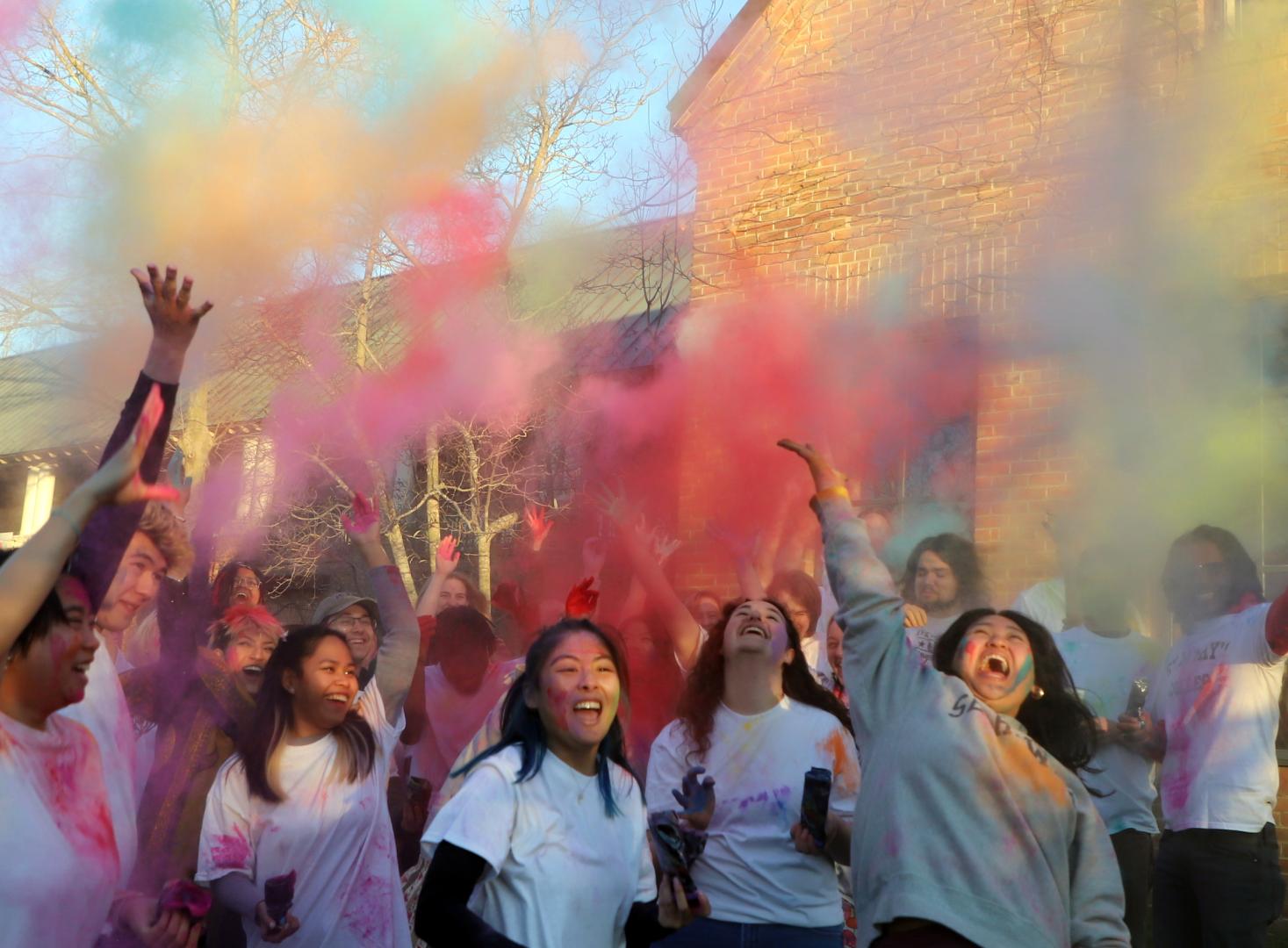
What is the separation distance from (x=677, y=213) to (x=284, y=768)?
3.40 metres

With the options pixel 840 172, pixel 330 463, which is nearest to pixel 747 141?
pixel 840 172

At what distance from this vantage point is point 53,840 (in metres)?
2.46

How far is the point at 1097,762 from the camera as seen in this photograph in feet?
13.7

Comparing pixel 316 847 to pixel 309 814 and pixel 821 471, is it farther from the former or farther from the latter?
pixel 821 471

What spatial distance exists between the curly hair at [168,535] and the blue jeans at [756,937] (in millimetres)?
1726

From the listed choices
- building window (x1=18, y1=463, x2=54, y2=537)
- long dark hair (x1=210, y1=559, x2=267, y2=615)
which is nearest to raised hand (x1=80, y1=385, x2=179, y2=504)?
long dark hair (x1=210, y1=559, x2=267, y2=615)

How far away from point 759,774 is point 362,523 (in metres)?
1.57

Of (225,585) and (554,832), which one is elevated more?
(225,585)

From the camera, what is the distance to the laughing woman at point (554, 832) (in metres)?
2.45

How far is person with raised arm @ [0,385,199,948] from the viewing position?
7.80ft

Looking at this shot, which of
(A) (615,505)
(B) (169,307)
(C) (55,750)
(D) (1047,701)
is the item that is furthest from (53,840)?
(A) (615,505)

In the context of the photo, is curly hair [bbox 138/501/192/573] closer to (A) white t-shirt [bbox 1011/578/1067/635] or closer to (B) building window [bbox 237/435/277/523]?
(B) building window [bbox 237/435/277/523]

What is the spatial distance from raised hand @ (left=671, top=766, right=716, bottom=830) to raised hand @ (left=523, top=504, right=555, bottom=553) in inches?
96.0

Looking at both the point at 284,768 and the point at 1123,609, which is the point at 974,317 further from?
the point at 284,768
